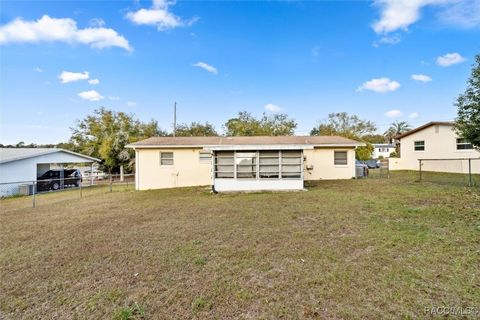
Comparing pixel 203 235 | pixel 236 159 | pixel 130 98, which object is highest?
pixel 130 98

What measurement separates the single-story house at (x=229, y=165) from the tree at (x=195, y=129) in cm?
1782

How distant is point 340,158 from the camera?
1491 cm

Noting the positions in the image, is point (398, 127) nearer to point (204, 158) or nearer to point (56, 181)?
point (204, 158)

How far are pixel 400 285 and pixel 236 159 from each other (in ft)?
29.0

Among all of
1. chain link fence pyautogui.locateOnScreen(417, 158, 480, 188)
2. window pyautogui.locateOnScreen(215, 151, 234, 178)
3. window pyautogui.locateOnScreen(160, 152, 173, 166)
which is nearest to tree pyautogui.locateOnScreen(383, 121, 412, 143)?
chain link fence pyautogui.locateOnScreen(417, 158, 480, 188)

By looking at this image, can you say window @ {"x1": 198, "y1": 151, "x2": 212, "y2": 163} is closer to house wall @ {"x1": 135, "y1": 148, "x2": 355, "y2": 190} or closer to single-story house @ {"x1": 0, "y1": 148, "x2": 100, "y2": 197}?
house wall @ {"x1": 135, "y1": 148, "x2": 355, "y2": 190}

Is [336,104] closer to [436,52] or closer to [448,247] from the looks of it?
[436,52]

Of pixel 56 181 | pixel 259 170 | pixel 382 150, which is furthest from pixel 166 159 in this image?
pixel 382 150

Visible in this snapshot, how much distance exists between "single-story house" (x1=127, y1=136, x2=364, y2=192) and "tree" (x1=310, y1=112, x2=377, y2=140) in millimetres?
17431

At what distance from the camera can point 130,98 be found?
2298 cm

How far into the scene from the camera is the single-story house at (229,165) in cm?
1123

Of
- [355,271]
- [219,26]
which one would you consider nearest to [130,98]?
[219,26]

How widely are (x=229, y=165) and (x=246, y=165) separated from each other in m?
0.84

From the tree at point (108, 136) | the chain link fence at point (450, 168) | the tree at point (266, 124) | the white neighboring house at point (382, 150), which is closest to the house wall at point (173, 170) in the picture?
the tree at point (108, 136)
